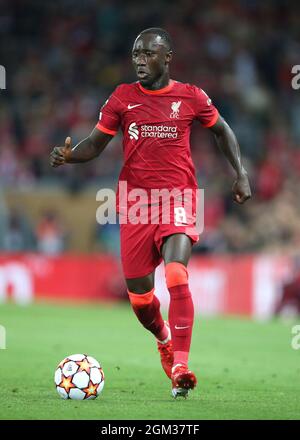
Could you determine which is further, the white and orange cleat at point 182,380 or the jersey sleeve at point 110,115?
the jersey sleeve at point 110,115

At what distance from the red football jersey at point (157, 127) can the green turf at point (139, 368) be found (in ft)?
5.40

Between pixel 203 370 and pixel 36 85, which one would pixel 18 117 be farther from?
pixel 203 370

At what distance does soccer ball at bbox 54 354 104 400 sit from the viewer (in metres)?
7.65

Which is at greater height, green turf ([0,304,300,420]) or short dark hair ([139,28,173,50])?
short dark hair ([139,28,173,50])

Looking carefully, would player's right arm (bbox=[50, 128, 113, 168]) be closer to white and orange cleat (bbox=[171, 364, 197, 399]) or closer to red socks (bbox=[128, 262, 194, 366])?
red socks (bbox=[128, 262, 194, 366])

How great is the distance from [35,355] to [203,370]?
1941 mm

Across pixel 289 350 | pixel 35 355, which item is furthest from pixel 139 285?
pixel 289 350

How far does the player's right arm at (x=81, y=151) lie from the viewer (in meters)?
8.11

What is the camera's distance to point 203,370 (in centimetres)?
1011

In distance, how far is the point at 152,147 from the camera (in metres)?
8.19

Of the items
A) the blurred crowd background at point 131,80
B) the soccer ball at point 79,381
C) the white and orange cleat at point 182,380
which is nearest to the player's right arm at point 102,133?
the soccer ball at point 79,381

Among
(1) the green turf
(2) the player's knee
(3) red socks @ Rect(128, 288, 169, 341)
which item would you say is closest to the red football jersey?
(2) the player's knee

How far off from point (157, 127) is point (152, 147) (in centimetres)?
16

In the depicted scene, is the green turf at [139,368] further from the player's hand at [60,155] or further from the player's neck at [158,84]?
the player's neck at [158,84]
